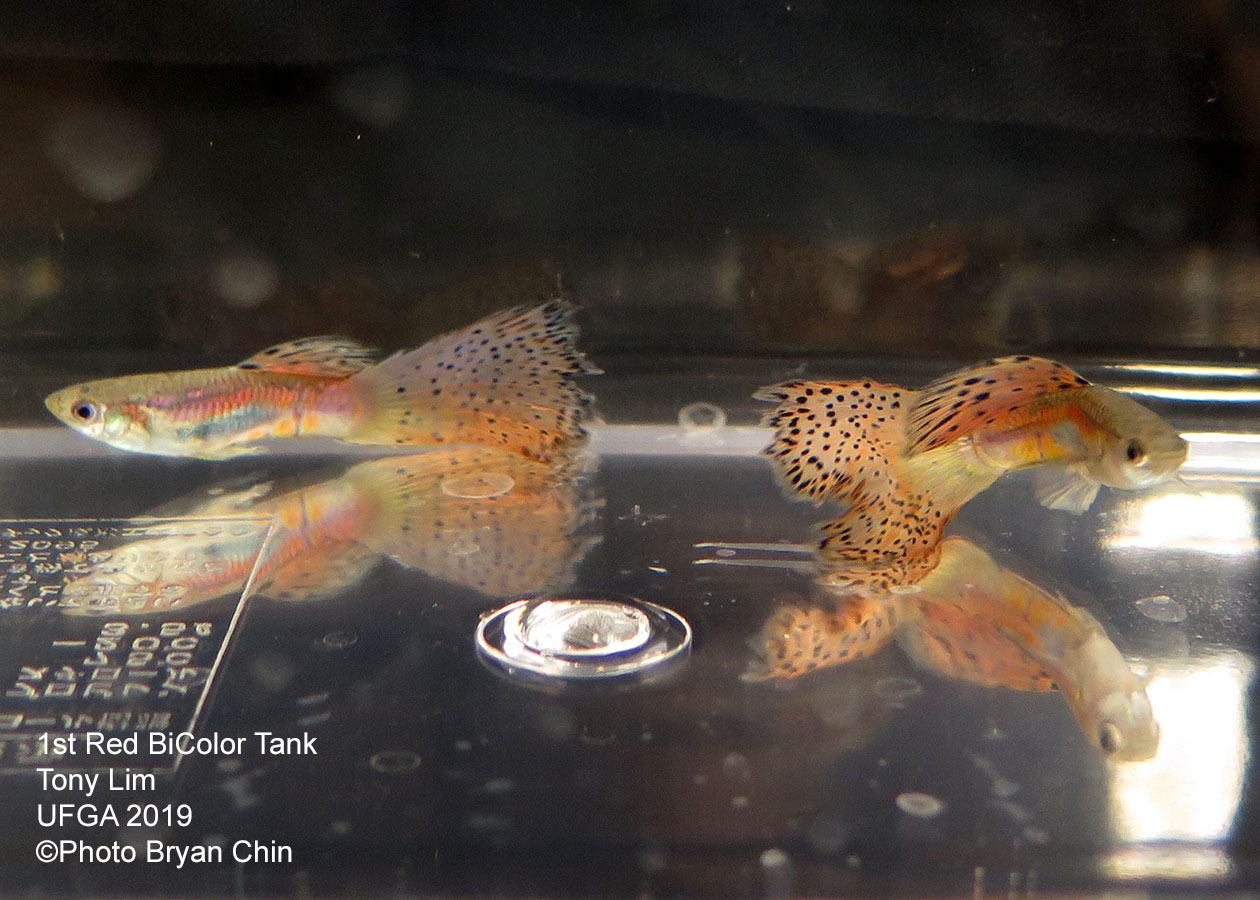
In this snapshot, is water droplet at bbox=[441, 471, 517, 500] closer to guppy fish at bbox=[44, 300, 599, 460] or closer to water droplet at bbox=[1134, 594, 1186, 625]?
guppy fish at bbox=[44, 300, 599, 460]

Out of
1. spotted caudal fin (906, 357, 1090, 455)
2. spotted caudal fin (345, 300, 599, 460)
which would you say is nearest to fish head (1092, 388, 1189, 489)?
spotted caudal fin (906, 357, 1090, 455)

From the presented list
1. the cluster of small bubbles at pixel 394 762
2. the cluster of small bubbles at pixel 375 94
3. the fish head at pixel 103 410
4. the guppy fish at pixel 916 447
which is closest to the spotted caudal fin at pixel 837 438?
the guppy fish at pixel 916 447

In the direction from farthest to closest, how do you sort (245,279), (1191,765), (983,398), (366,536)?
(245,279) → (366,536) → (983,398) → (1191,765)

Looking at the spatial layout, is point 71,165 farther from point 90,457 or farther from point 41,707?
point 41,707

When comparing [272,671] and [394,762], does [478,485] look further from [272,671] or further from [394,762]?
[394,762]

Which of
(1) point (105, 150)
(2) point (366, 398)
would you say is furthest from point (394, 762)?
(1) point (105, 150)

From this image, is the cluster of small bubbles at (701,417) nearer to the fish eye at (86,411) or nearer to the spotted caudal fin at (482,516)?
the spotted caudal fin at (482,516)
